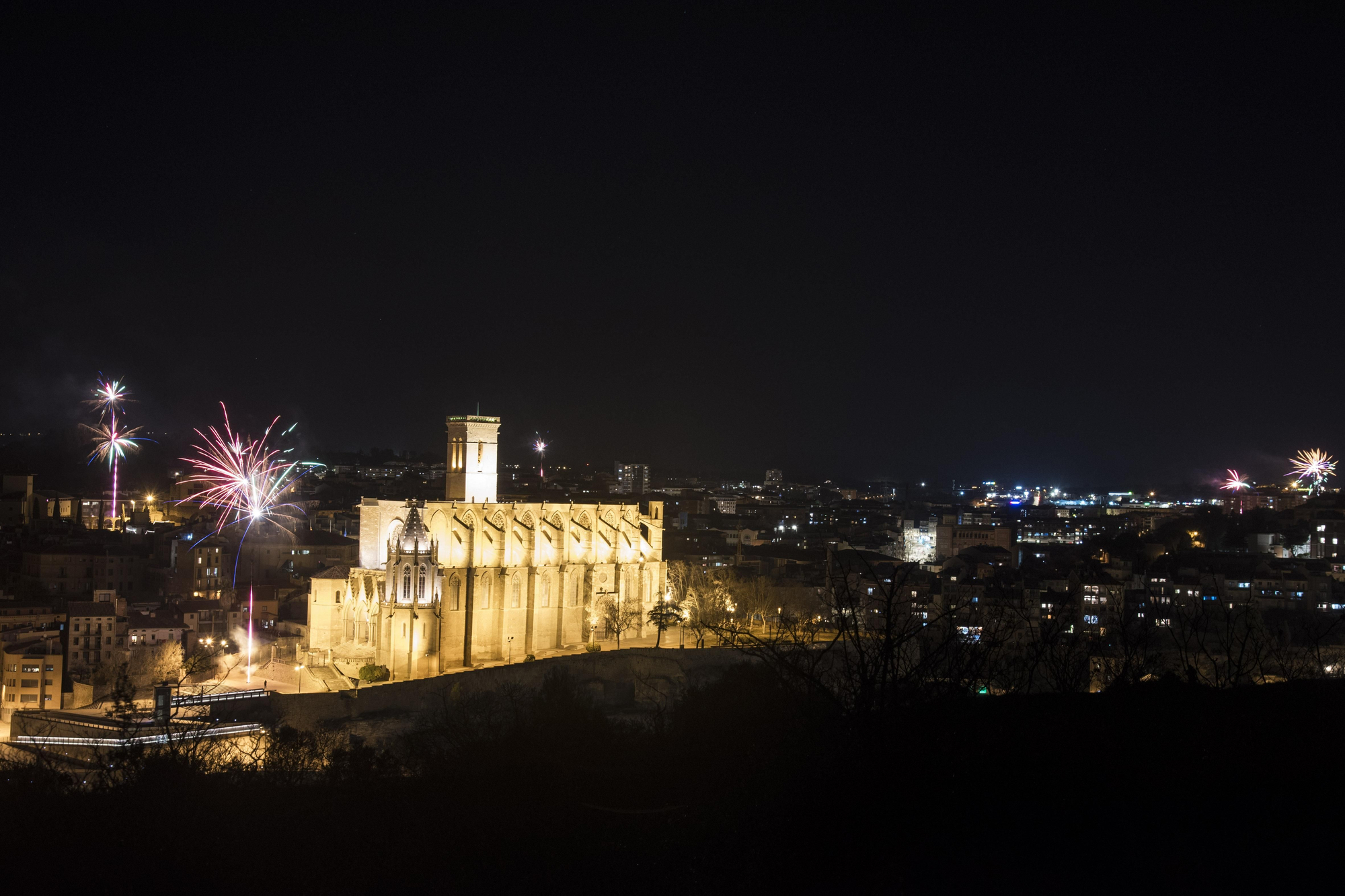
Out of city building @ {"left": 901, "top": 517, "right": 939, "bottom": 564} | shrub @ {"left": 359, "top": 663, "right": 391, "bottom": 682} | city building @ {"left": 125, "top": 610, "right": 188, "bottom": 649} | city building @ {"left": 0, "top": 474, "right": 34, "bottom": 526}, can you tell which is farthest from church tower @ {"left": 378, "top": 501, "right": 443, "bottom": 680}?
city building @ {"left": 901, "top": 517, "right": 939, "bottom": 564}

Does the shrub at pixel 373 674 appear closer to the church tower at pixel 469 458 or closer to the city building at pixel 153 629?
the church tower at pixel 469 458

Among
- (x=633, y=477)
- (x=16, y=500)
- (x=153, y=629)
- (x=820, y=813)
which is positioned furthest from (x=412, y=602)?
(x=633, y=477)

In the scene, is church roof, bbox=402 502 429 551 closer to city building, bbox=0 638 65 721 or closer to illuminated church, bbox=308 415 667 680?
illuminated church, bbox=308 415 667 680

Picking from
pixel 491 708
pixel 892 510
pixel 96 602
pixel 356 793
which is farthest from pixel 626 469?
pixel 356 793

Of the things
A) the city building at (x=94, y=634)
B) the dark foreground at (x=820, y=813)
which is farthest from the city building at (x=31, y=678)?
the dark foreground at (x=820, y=813)

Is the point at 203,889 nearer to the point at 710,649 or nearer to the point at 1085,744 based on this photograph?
the point at 1085,744

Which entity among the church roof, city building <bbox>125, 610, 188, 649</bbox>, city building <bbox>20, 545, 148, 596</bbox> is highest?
the church roof

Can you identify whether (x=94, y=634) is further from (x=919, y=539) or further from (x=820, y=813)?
(x=919, y=539)
